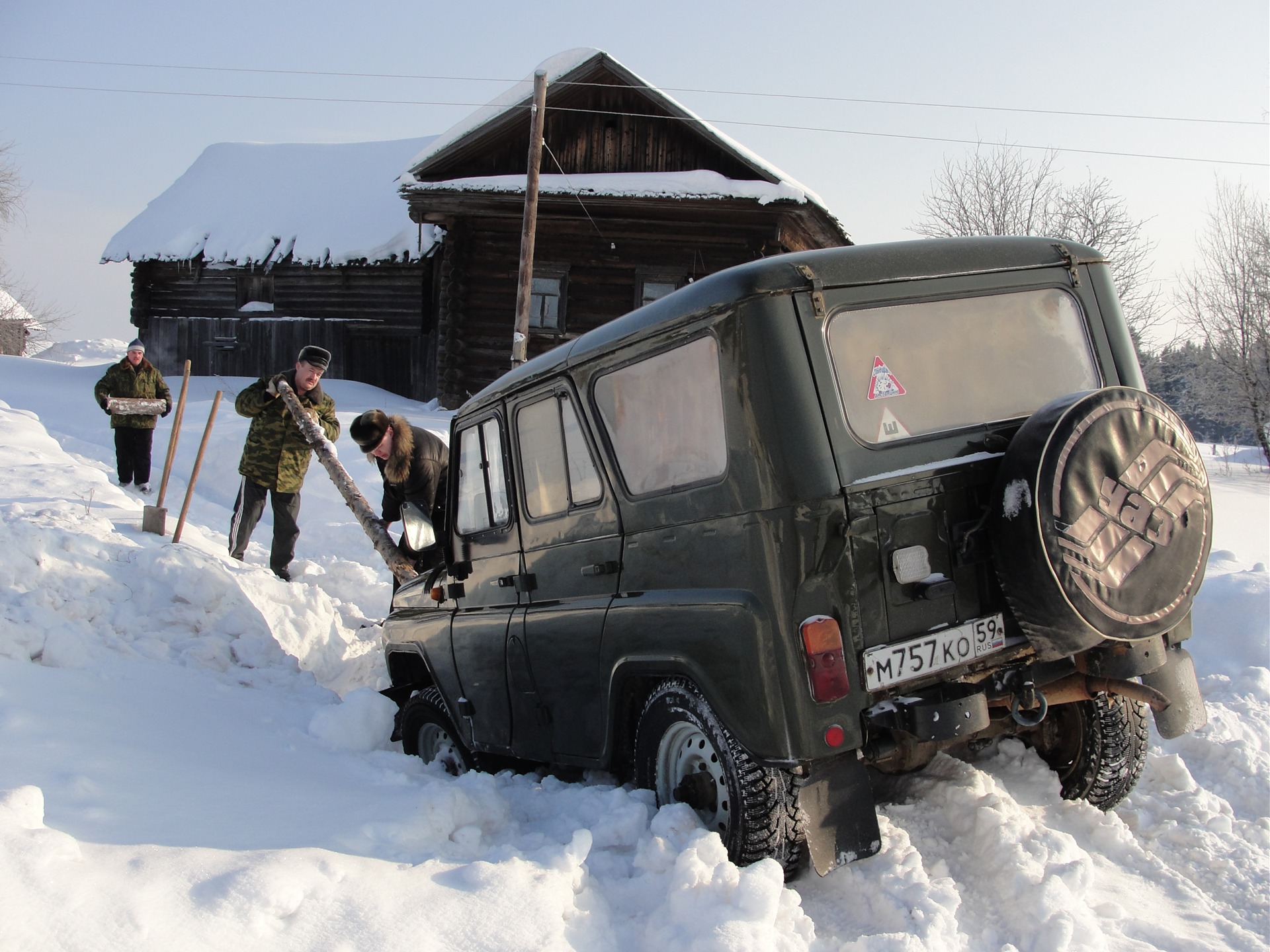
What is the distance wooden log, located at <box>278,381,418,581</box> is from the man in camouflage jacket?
12 centimetres

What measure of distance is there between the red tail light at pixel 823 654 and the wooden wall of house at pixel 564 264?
14827 millimetres

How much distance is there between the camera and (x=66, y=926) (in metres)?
2.10

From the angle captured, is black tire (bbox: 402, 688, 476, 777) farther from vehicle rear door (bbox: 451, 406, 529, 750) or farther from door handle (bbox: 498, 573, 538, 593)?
door handle (bbox: 498, 573, 538, 593)

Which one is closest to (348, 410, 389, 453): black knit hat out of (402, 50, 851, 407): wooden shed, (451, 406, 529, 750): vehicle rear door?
(451, 406, 529, 750): vehicle rear door

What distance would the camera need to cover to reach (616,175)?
1659cm

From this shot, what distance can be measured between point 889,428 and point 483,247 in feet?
52.8

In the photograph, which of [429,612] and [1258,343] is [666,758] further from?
[1258,343]

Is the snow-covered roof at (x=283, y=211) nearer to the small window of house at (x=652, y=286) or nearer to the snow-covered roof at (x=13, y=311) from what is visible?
the small window of house at (x=652, y=286)

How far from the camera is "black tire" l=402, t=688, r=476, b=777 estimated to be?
14.3ft

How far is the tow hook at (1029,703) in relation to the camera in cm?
286

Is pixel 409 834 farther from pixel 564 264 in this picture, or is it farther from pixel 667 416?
pixel 564 264

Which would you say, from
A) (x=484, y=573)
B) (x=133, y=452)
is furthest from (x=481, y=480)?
(x=133, y=452)

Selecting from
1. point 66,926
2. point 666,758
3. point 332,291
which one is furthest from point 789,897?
point 332,291

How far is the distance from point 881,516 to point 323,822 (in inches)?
77.1
